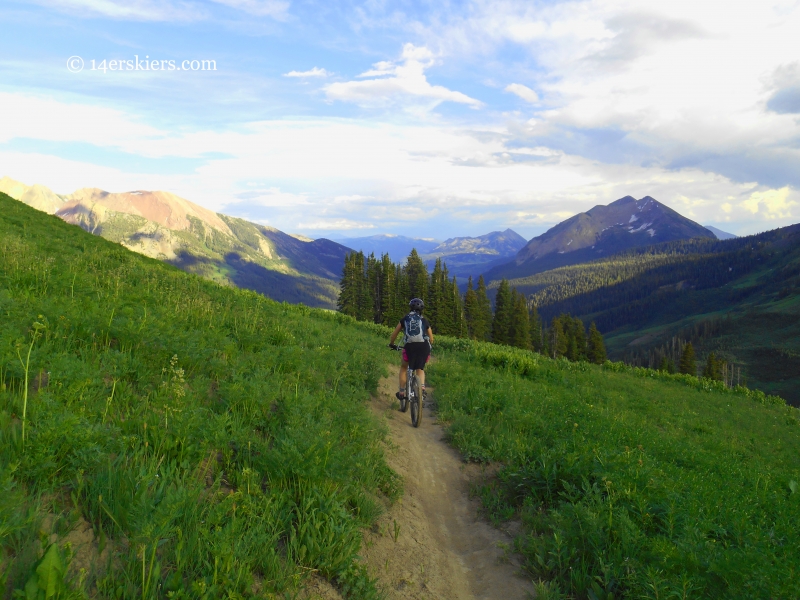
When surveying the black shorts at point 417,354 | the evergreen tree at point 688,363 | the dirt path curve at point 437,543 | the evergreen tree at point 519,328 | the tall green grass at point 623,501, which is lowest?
the evergreen tree at point 688,363

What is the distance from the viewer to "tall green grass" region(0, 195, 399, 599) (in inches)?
132

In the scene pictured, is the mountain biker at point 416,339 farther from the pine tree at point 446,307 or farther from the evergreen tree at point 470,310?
the evergreen tree at point 470,310

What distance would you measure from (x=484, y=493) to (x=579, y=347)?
294 ft

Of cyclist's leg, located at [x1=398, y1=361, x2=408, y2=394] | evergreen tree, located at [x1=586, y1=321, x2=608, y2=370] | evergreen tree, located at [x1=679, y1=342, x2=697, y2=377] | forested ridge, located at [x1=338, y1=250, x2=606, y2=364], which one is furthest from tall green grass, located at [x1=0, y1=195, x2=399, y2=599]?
evergreen tree, located at [x1=679, y1=342, x2=697, y2=377]

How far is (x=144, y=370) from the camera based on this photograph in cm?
635

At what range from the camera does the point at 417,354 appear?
11.0 m

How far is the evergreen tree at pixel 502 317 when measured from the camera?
78.9 m

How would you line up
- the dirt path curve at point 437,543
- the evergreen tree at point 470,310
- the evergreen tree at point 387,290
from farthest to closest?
the evergreen tree at point 470,310 < the evergreen tree at point 387,290 < the dirt path curve at point 437,543

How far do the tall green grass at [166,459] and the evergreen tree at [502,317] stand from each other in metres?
72.7

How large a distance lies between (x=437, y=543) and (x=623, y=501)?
8.44 ft

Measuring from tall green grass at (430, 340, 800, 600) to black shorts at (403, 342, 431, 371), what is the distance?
56.6 inches

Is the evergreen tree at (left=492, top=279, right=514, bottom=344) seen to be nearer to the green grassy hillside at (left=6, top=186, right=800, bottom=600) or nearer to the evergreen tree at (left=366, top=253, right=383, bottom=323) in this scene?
the evergreen tree at (left=366, top=253, right=383, bottom=323)

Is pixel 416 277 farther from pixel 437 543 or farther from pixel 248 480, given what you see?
pixel 248 480

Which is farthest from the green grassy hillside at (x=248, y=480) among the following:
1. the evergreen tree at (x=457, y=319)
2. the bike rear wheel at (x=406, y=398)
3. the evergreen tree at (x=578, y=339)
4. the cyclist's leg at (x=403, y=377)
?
the evergreen tree at (x=578, y=339)
